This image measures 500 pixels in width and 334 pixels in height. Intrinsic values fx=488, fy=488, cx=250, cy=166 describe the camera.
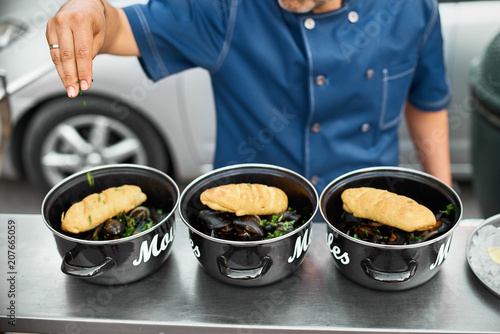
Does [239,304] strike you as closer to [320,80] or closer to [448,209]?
[448,209]

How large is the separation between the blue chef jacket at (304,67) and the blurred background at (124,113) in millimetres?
1446

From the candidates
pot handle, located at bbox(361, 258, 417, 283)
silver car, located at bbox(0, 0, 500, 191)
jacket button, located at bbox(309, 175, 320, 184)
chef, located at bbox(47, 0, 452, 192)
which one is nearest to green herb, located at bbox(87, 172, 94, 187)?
chef, located at bbox(47, 0, 452, 192)

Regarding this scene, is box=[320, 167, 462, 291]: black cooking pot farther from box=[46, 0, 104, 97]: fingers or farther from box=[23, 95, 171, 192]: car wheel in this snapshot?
box=[23, 95, 171, 192]: car wheel

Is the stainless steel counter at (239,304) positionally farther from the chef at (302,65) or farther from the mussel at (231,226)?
the chef at (302,65)

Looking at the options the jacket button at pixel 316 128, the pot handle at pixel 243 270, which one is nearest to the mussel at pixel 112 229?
the pot handle at pixel 243 270

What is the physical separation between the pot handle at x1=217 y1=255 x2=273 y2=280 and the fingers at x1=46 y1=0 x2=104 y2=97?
1.56 feet

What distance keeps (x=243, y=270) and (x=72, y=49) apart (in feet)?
1.97

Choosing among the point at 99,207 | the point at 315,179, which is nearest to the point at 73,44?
the point at 99,207

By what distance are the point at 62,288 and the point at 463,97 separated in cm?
298

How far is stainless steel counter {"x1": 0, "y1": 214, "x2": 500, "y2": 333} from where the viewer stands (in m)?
1.07

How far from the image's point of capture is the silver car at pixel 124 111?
320 cm

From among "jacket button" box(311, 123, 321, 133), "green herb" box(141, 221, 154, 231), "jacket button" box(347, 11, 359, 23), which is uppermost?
"jacket button" box(347, 11, 359, 23)

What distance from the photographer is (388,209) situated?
42.9 inches

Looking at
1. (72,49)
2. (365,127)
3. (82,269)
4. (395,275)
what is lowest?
(365,127)
